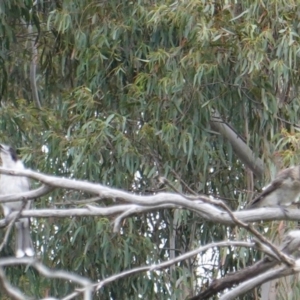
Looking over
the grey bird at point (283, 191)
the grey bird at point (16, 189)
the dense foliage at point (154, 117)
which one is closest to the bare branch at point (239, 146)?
the dense foliage at point (154, 117)

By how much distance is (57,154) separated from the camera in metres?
7.41

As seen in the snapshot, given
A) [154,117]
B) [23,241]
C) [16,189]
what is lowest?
[23,241]

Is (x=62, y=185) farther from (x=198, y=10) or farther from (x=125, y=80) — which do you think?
(x=125, y=80)

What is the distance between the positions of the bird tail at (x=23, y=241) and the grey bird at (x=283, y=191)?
63.6 inches

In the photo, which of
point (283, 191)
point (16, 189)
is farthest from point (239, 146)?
point (283, 191)

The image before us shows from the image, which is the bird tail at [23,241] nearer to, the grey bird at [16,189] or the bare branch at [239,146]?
the grey bird at [16,189]

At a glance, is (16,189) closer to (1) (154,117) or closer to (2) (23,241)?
(2) (23,241)

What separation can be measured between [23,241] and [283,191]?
1.87 metres

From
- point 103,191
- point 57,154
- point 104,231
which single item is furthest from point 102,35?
point 103,191

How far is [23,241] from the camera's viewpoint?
6.54 metres

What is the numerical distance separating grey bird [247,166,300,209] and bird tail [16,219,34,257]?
1.62 m

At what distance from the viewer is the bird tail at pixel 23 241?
646 cm

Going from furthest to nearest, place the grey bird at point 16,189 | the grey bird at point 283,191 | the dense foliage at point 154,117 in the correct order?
the dense foliage at point 154,117, the grey bird at point 16,189, the grey bird at point 283,191

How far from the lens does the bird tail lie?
21.2ft
